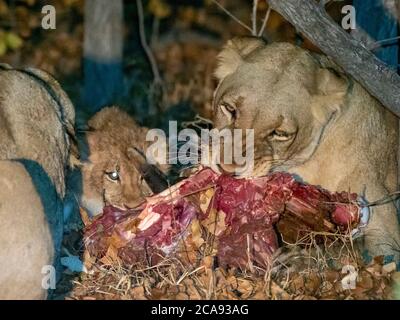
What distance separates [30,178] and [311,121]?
5.97 feet

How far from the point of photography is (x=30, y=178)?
4.91 metres

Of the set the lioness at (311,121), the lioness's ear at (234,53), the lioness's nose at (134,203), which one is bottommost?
the lioness's nose at (134,203)

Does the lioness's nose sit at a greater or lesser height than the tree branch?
lesser

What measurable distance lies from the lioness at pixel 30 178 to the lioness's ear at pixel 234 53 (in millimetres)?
1068

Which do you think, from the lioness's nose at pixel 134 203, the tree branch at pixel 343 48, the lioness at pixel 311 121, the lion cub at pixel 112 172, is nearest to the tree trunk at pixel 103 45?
the lion cub at pixel 112 172

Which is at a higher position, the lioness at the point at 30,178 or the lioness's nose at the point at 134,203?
the lioness at the point at 30,178

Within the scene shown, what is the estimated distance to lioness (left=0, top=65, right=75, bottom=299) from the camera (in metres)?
4.76

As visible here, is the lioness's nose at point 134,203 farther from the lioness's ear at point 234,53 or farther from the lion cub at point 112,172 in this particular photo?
the lioness's ear at point 234,53

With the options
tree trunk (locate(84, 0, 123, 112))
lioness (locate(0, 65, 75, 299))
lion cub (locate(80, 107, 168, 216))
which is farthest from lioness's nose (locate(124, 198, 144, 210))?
tree trunk (locate(84, 0, 123, 112))

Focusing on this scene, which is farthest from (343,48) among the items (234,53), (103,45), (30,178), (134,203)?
(103,45)

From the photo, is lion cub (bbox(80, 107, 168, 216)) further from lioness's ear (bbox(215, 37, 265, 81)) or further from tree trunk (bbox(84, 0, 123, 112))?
tree trunk (bbox(84, 0, 123, 112))

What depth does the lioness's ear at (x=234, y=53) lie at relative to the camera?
250 inches

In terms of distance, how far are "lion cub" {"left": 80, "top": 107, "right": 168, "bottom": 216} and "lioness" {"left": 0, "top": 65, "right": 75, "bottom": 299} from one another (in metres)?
0.88
